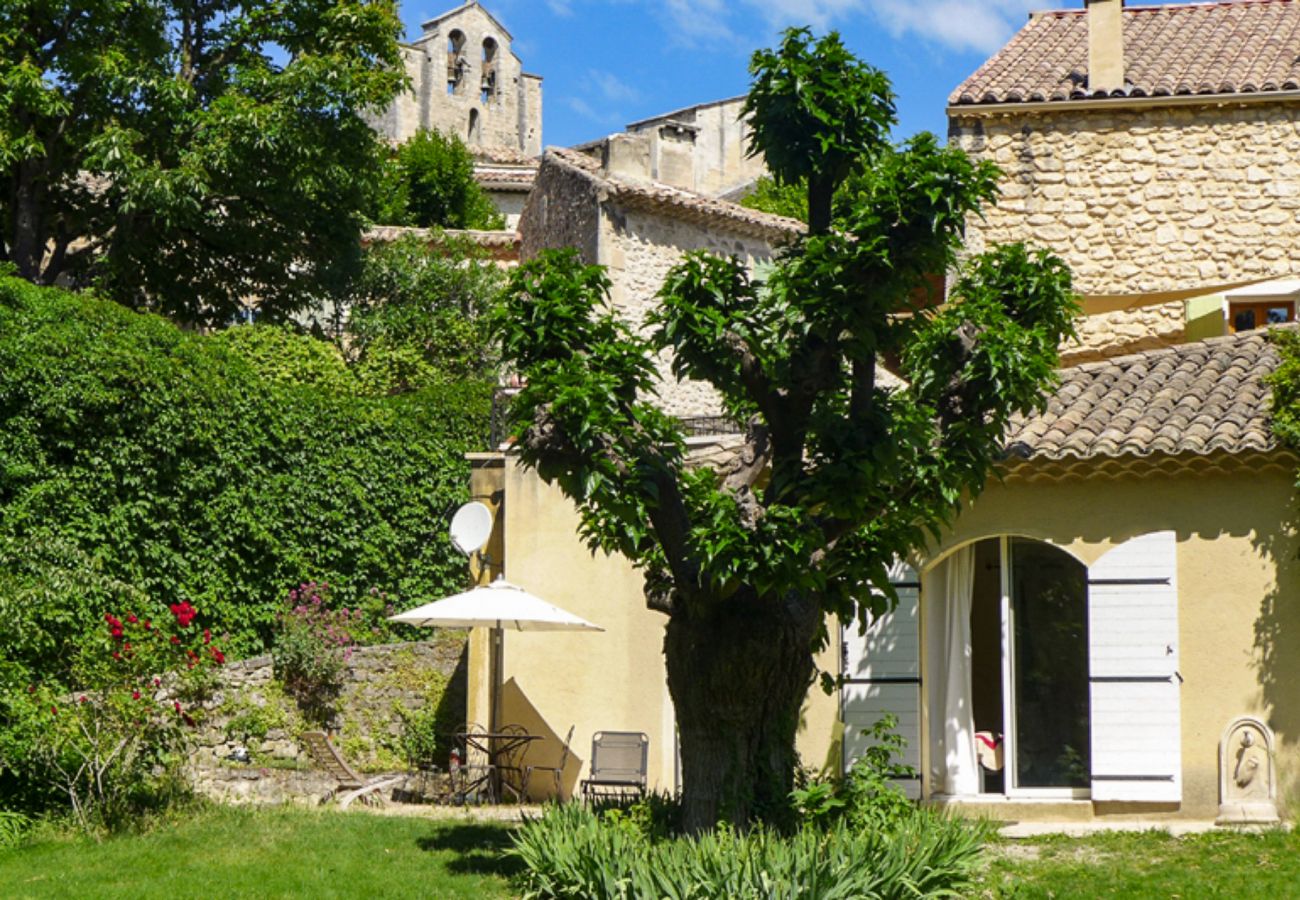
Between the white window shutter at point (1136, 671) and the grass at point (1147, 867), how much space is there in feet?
2.37

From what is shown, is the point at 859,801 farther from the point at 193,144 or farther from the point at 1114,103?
the point at 193,144

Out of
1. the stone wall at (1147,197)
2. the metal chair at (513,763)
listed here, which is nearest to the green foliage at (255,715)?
the metal chair at (513,763)

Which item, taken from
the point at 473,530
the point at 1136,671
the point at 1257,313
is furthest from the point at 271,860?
the point at 1257,313

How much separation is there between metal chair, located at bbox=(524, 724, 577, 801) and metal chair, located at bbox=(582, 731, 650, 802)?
0.54 meters

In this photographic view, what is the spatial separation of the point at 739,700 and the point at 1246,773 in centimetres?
446

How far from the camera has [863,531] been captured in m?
10.6

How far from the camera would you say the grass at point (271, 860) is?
10484mm

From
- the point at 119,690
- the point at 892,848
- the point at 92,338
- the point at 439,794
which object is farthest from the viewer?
the point at 92,338

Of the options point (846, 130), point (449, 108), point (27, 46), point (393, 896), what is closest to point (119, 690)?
point (393, 896)

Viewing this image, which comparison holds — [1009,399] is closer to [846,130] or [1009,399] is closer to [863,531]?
[863,531]

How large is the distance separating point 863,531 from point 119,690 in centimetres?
588

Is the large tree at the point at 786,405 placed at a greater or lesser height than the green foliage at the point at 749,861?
greater

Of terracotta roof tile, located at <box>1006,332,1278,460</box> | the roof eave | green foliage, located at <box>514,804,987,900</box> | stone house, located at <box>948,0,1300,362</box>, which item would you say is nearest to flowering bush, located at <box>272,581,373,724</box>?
green foliage, located at <box>514,804,987,900</box>

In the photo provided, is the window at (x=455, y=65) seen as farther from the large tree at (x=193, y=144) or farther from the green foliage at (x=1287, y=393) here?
the green foliage at (x=1287, y=393)
